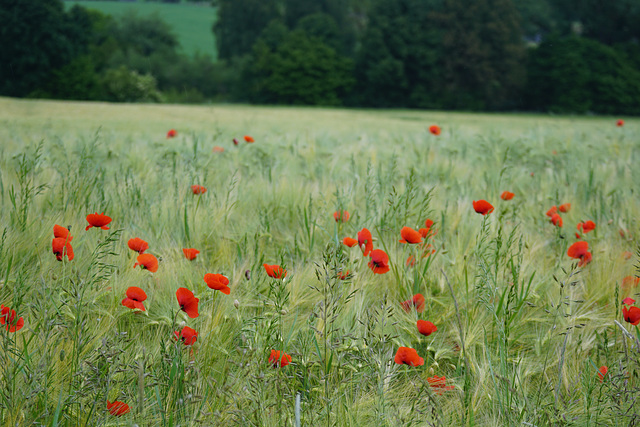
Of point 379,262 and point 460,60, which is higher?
point 460,60

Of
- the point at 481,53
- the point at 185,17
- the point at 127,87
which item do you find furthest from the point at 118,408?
the point at 185,17

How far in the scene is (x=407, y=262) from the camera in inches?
55.7

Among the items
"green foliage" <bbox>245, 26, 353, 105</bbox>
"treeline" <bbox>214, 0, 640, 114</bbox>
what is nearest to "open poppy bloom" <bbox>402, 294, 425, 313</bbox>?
"treeline" <bbox>214, 0, 640, 114</bbox>

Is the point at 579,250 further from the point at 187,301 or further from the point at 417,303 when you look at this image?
the point at 187,301

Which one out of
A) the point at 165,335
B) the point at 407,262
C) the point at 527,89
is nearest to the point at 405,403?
the point at 407,262

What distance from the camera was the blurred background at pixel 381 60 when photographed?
26875mm

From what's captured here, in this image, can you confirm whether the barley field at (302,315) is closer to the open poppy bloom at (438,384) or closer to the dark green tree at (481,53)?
the open poppy bloom at (438,384)

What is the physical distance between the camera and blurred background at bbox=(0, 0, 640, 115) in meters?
26.9

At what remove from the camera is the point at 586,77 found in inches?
1105

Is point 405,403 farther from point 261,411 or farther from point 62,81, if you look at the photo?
point 62,81

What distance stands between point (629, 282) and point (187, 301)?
1.31 meters

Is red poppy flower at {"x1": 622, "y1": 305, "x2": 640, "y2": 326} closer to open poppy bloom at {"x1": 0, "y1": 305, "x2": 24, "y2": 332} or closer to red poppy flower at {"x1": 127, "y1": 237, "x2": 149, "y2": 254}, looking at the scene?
red poppy flower at {"x1": 127, "y1": 237, "x2": 149, "y2": 254}

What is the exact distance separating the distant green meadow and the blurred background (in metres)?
14.5

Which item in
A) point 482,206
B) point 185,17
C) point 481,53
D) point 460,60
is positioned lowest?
point 482,206
